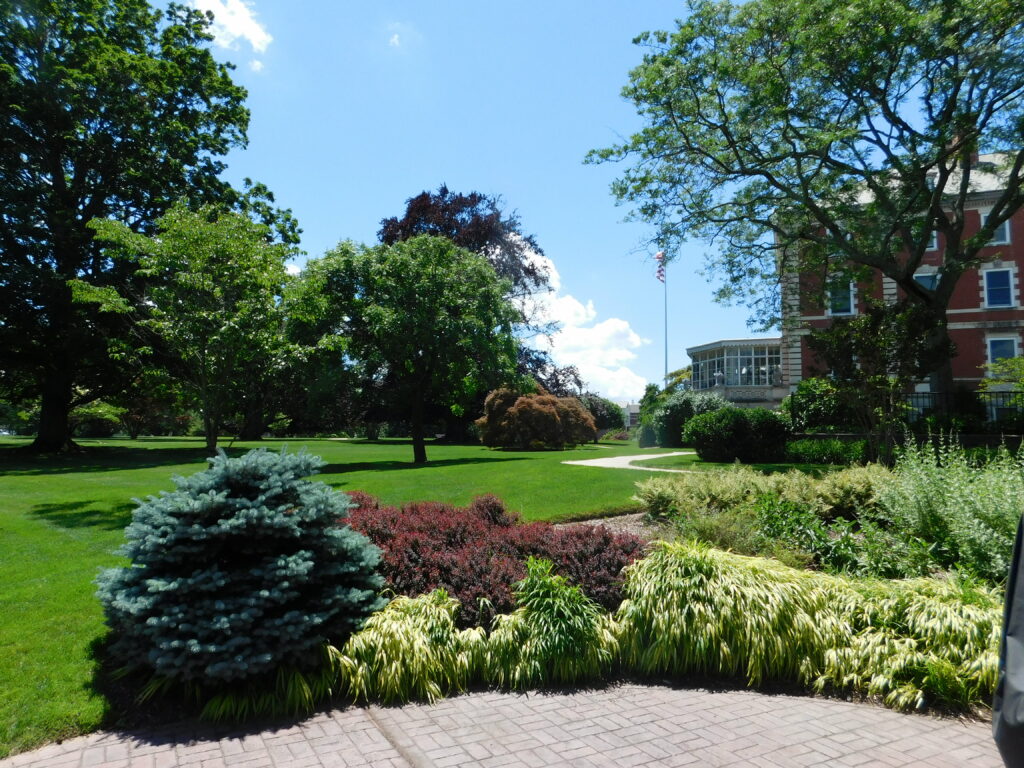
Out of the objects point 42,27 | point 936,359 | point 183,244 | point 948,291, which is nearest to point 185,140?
point 42,27

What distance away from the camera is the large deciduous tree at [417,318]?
1925 cm

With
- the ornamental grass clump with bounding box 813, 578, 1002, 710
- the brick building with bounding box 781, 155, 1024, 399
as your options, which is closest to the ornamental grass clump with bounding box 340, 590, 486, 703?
the ornamental grass clump with bounding box 813, 578, 1002, 710

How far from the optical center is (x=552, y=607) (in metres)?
4.96

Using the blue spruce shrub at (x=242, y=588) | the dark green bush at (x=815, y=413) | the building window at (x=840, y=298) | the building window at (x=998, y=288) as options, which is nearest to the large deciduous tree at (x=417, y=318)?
the dark green bush at (x=815, y=413)

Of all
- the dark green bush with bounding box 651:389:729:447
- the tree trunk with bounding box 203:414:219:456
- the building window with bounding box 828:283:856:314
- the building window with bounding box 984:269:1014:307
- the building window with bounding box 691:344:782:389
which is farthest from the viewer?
the building window with bounding box 691:344:782:389

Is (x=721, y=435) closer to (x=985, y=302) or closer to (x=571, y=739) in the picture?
(x=571, y=739)

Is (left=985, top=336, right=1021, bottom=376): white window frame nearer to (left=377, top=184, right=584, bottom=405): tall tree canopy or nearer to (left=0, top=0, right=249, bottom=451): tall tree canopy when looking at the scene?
(left=377, top=184, right=584, bottom=405): tall tree canopy

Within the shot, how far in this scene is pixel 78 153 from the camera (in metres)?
21.9

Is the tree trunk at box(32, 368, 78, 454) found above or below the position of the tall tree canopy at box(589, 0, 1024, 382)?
below

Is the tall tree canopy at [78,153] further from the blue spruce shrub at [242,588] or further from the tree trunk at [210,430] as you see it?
the blue spruce shrub at [242,588]

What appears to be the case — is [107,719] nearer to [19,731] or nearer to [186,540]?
[19,731]

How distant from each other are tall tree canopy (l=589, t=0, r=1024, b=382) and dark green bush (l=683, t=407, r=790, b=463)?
4787 mm

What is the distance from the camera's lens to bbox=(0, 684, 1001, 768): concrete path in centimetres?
354

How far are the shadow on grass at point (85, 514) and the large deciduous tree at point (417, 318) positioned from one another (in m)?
9.01
